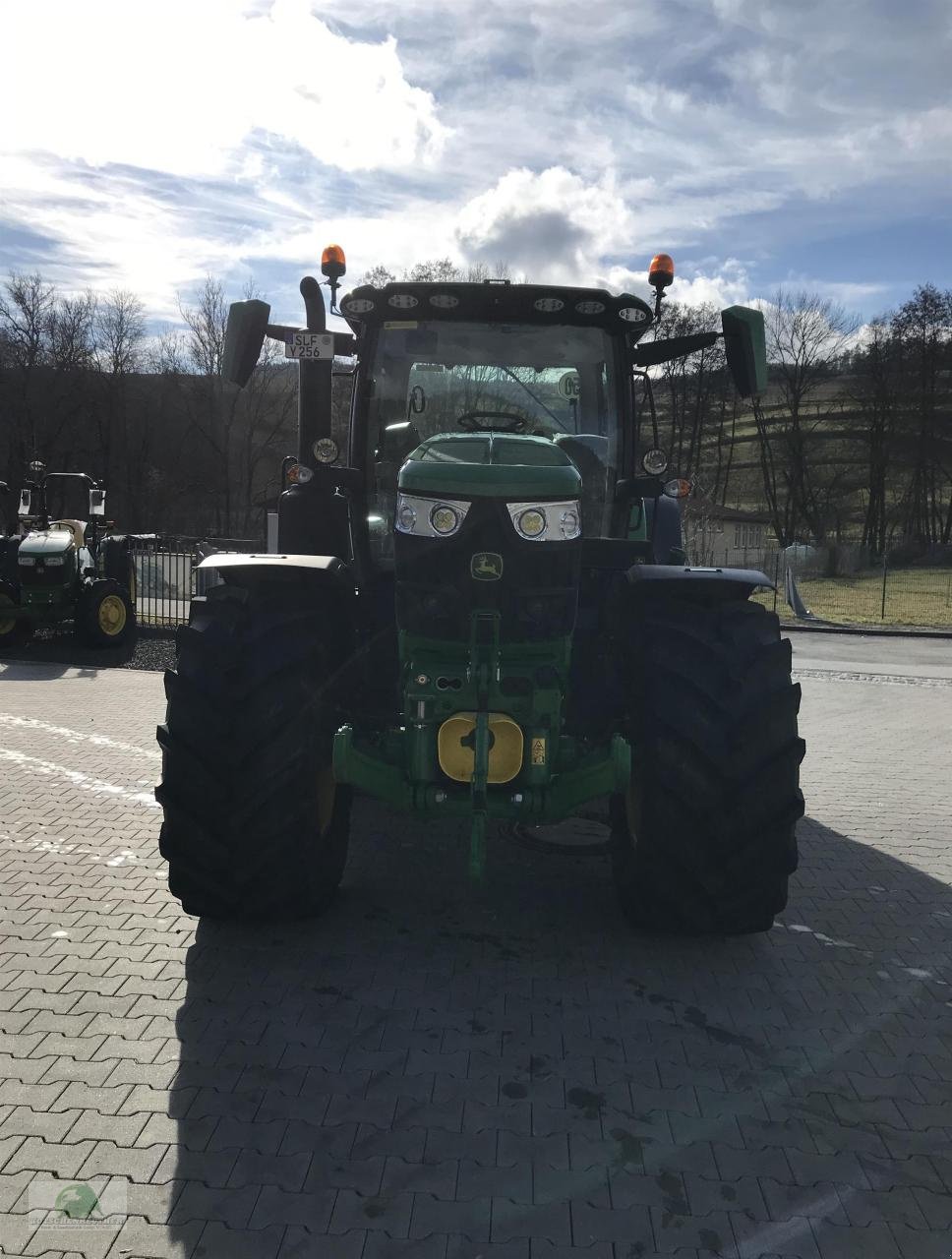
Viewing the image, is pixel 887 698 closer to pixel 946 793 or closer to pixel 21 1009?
pixel 946 793

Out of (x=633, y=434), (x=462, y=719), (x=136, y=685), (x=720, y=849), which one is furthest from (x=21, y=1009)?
(x=136, y=685)

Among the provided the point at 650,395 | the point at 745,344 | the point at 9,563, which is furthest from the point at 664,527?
the point at 9,563

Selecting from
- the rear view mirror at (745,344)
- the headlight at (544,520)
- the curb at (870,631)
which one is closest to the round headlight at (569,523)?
the headlight at (544,520)

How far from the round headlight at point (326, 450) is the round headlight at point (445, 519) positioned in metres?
1.07

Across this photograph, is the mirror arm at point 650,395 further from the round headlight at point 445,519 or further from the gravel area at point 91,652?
the gravel area at point 91,652

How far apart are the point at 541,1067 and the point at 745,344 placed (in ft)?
9.97

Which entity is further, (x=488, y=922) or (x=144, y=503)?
(x=144, y=503)

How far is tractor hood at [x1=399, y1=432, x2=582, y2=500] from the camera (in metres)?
3.68

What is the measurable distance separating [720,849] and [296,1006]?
1606 mm

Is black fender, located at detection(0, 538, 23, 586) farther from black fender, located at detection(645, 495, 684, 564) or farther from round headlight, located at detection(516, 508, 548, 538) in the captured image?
round headlight, located at detection(516, 508, 548, 538)

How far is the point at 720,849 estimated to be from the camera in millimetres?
3742

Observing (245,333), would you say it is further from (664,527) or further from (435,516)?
(664,527)

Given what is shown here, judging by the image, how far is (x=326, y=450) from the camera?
4582 millimetres

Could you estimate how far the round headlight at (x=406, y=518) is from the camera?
3.77 m
